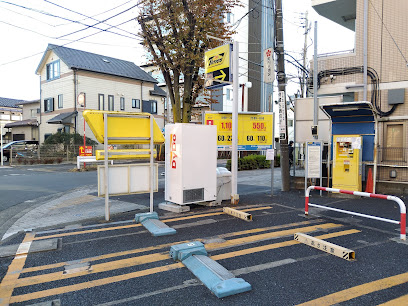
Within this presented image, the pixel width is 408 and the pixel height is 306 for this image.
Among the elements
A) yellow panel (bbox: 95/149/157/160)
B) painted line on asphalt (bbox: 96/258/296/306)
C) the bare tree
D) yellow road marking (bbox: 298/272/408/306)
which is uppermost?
the bare tree

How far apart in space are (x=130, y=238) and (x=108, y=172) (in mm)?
1693

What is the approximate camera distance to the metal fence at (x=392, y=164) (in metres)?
10.1

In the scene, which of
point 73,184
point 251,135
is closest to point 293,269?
point 251,135

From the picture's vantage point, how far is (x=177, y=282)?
3.62 metres

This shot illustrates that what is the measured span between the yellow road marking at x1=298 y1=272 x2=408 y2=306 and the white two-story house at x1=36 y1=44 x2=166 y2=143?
1089 inches

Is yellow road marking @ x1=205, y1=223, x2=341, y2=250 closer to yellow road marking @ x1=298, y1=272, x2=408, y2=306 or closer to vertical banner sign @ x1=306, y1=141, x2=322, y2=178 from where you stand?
yellow road marking @ x1=298, y1=272, x2=408, y2=306

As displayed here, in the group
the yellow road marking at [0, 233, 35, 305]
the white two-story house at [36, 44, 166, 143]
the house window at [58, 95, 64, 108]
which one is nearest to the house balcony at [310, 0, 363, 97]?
the yellow road marking at [0, 233, 35, 305]

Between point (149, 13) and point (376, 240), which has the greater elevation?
point (149, 13)

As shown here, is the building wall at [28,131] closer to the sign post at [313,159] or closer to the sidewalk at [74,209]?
the sidewalk at [74,209]

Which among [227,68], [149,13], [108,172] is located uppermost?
[149,13]

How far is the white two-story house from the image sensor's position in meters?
29.0

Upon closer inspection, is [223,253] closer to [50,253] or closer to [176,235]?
[176,235]

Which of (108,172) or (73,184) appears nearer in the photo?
(108,172)

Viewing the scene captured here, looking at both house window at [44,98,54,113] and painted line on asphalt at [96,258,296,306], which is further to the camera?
house window at [44,98,54,113]
